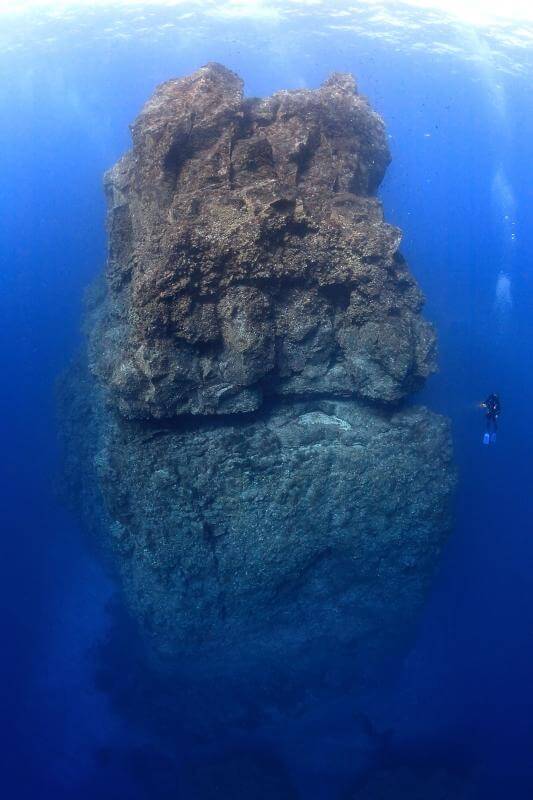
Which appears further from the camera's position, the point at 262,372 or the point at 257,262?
the point at 262,372

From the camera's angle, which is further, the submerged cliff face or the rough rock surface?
the submerged cliff face

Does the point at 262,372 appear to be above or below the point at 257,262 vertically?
below

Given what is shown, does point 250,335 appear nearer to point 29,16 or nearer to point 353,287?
point 353,287

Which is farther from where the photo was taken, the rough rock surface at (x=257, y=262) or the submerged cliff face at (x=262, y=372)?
the submerged cliff face at (x=262, y=372)
